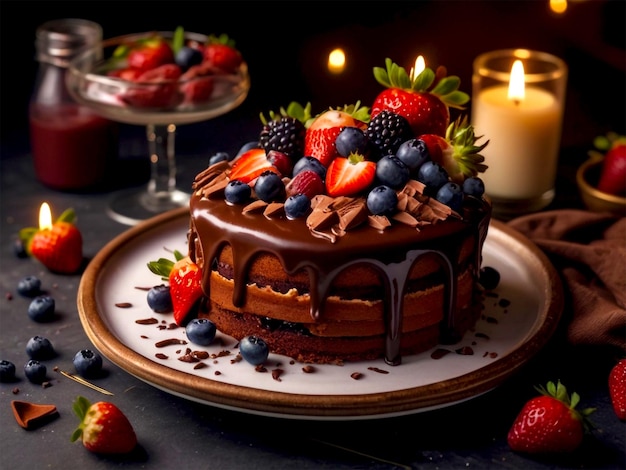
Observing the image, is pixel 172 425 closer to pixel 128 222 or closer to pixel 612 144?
pixel 128 222

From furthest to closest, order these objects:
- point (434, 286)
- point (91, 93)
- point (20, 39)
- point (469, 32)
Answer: point (469, 32)
point (20, 39)
point (91, 93)
point (434, 286)

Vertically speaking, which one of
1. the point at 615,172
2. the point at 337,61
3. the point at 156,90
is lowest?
the point at 615,172

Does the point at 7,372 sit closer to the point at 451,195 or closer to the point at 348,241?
the point at 348,241

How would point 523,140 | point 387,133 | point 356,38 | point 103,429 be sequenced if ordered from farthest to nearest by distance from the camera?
point 356,38
point 523,140
point 387,133
point 103,429

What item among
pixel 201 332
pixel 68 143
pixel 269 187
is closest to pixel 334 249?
pixel 269 187

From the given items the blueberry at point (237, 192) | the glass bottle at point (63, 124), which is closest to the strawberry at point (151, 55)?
the glass bottle at point (63, 124)

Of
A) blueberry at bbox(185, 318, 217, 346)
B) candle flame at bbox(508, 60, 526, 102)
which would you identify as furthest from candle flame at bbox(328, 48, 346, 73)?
blueberry at bbox(185, 318, 217, 346)

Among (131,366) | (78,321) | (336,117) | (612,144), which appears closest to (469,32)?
(612,144)
